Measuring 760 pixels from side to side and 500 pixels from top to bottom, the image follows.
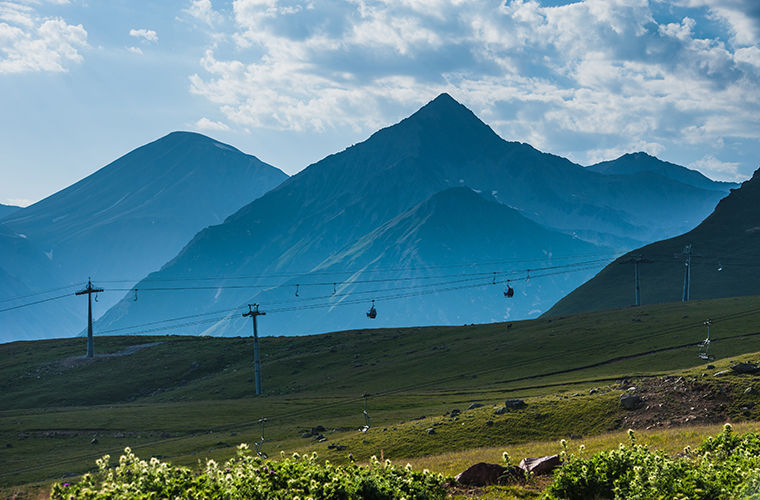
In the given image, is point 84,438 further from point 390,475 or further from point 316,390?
point 390,475

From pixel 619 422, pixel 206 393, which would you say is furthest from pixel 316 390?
pixel 619 422

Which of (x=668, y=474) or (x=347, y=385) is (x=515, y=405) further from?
(x=347, y=385)

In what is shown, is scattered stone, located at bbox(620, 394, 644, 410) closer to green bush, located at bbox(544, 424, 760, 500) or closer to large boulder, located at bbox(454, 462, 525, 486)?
green bush, located at bbox(544, 424, 760, 500)

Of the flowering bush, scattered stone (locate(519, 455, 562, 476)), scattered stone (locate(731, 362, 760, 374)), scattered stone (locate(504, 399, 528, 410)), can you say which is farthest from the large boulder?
scattered stone (locate(731, 362, 760, 374))

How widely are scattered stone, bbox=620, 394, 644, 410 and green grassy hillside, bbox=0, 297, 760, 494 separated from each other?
926mm

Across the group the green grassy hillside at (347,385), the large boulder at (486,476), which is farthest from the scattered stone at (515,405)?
the large boulder at (486,476)

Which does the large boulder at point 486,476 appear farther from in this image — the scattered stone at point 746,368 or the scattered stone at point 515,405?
the scattered stone at point 746,368

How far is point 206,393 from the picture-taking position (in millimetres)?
139625

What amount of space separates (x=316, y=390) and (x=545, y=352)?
4662 centimetres

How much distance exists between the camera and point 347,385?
129000mm

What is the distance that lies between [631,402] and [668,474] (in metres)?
37.3

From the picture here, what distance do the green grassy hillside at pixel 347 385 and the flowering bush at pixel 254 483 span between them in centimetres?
3461

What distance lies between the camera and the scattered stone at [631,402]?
2024 inches

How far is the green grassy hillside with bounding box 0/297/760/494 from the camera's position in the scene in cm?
5981
